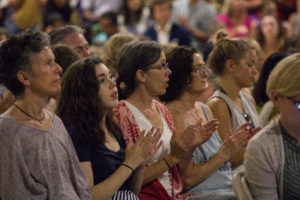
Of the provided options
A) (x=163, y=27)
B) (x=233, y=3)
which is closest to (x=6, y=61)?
(x=163, y=27)

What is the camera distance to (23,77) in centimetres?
268

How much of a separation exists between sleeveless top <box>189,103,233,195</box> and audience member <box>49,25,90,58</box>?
3.60 feet

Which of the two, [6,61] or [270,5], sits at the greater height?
[6,61]

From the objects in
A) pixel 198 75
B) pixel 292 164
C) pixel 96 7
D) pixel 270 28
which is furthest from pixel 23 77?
pixel 96 7

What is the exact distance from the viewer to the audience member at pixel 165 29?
7504 millimetres

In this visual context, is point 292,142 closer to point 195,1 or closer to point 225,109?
point 225,109

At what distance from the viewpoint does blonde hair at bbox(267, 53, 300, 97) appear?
8.99ft

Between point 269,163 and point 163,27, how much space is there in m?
4.98

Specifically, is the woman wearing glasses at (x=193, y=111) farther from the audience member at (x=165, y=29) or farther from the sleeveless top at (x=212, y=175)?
the audience member at (x=165, y=29)

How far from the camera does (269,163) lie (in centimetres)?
278

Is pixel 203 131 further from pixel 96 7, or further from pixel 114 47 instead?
pixel 96 7

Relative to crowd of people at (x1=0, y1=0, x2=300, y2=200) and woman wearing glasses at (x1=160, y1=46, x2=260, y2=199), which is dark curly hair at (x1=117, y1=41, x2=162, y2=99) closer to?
crowd of people at (x1=0, y1=0, x2=300, y2=200)

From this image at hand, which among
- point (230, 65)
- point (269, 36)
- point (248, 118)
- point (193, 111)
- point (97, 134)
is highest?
point (97, 134)

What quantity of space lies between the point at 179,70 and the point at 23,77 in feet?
4.13
